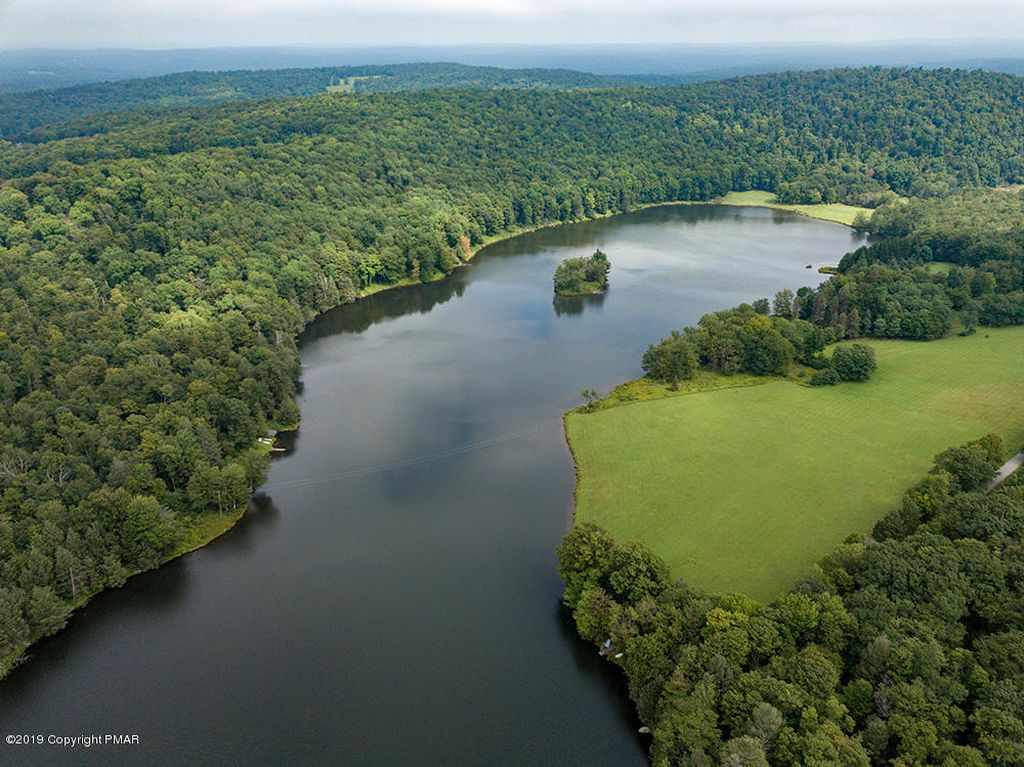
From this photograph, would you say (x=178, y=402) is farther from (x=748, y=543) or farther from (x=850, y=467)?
(x=850, y=467)

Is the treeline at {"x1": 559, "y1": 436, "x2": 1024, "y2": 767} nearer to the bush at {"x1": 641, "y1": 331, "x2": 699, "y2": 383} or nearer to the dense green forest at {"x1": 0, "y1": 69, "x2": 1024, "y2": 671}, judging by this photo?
the bush at {"x1": 641, "y1": 331, "x2": 699, "y2": 383}

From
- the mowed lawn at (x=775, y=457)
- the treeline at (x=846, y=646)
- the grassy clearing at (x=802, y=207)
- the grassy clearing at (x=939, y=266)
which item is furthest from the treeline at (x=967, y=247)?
the treeline at (x=846, y=646)

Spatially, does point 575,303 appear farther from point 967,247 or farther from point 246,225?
point 967,247

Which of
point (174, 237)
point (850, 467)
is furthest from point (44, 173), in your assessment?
point (850, 467)

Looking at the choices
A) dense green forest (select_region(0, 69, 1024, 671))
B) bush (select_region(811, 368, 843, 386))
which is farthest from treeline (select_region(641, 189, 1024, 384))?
dense green forest (select_region(0, 69, 1024, 671))

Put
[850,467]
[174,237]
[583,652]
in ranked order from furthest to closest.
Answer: [174,237] → [850,467] → [583,652]

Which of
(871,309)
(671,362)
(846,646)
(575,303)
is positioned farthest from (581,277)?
(846,646)
